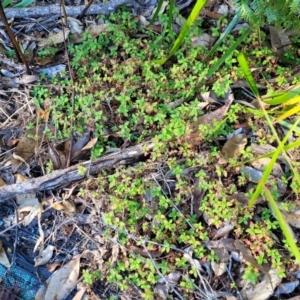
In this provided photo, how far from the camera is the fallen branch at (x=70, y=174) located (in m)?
1.96

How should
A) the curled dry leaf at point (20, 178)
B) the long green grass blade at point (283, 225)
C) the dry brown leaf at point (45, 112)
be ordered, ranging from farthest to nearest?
the dry brown leaf at point (45, 112)
the curled dry leaf at point (20, 178)
the long green grass blade at point (283, 225)

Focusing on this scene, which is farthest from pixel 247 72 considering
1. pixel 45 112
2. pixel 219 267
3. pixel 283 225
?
pixel 45 112

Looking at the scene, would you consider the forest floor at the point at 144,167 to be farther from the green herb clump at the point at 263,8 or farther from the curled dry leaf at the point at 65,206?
the green herb clump at the point at 263,8

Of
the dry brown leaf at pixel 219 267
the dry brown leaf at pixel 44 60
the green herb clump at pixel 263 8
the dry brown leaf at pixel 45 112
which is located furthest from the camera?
the dry brown leaf at pixel 44 60

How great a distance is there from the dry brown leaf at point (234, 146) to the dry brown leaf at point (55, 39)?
1016 mm

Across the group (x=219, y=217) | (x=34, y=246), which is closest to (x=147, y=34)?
(x=219, y=217)

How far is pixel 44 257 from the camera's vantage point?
194 cm

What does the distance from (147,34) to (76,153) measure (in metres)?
0.73

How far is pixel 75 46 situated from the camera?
2.29 metres

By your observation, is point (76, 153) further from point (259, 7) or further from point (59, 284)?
Result: point (259, 7)

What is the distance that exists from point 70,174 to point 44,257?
1.21ft

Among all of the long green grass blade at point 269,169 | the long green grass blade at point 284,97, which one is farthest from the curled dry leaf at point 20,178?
the long green grass blade at point 284,97

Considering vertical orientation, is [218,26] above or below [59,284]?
above

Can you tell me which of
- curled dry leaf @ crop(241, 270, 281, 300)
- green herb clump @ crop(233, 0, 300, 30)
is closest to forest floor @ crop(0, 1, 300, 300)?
curled dry leaf @ crop(241, 270, 281, 300)
